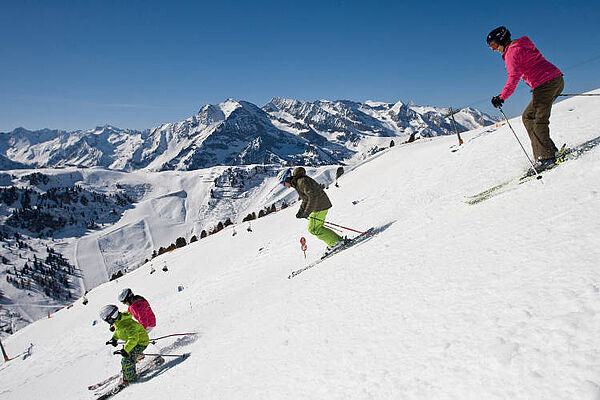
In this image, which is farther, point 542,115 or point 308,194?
point 308,194

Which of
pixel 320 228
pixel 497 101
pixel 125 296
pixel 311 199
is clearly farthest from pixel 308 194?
pixel 125 296

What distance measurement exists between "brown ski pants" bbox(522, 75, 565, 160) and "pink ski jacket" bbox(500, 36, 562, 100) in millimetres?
170

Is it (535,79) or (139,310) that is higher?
(535,79)

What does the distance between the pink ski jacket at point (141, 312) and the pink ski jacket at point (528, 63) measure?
10.7 meters

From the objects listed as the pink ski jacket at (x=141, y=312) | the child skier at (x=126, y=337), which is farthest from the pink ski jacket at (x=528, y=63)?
the pink ski jacket at (x=141, y=312)

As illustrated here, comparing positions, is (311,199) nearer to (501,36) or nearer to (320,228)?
(320,228)

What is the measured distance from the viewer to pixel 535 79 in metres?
6.76

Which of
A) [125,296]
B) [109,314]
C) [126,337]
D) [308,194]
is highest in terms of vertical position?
[308,194]

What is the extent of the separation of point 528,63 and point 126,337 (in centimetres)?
1107

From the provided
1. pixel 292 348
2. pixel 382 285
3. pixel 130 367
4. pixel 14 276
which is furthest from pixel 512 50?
pixel 14 276

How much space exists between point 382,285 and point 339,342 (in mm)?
1372

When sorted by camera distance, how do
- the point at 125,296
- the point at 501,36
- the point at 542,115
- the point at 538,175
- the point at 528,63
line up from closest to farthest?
the point at 538,175
the point at 528,63
the point at 501,36
the point at 542,115
the point at 125,296

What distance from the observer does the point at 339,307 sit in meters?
4.78

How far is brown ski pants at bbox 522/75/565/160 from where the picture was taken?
6750mm
